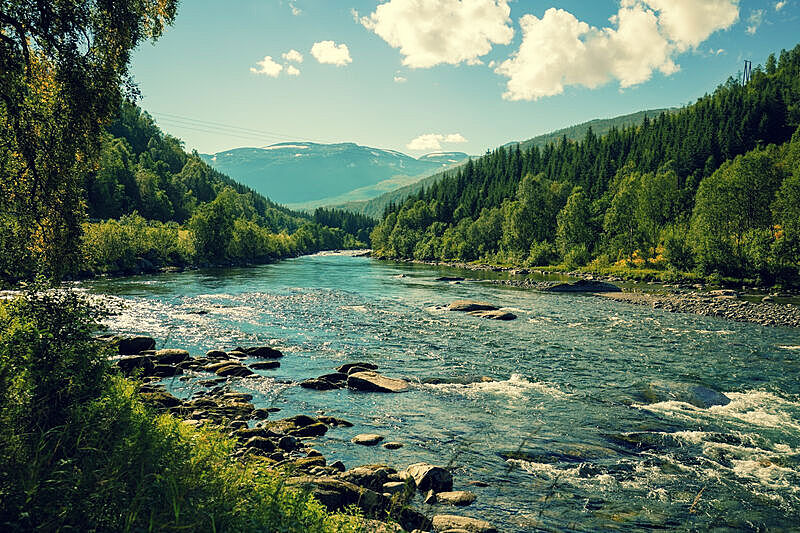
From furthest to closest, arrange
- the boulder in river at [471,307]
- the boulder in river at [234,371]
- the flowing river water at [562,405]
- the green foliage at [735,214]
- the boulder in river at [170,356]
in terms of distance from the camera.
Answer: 1. the green foliage at [735,214]
2. the boulder in river at [471,307]
3. the boulder in river at [170,356]
4. the boulder in river at [234,371]
5. the flowing river water at [562,405]

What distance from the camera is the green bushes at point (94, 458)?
6531mm

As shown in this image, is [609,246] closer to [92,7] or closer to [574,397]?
[574,397]

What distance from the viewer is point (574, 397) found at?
784 inches

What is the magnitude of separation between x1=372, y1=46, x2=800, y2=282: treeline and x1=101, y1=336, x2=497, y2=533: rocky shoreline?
218 feet

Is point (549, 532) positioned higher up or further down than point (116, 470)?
further down

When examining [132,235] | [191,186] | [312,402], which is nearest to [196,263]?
[132,235]

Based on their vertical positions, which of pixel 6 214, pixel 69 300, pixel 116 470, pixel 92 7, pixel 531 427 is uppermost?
pixel 92 7

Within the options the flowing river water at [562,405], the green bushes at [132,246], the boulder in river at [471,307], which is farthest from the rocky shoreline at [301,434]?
the green bushes at [132,246]

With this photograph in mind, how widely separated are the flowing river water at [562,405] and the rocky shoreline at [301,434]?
0.70 m

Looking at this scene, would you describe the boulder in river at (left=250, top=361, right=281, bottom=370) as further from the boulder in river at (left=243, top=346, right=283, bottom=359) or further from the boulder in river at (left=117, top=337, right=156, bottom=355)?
the boulder in river at (left=117, top=337, right=156, bottom=355)

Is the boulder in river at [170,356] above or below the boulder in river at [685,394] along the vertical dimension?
A: above

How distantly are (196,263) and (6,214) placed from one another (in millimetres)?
95807

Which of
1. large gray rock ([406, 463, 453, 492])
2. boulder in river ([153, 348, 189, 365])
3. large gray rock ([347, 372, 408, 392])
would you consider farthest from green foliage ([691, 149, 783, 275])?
boulder in river ([153, 348, 189, 365])

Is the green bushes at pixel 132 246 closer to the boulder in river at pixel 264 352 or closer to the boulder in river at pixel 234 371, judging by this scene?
the boulder in river at pixel 264 352
